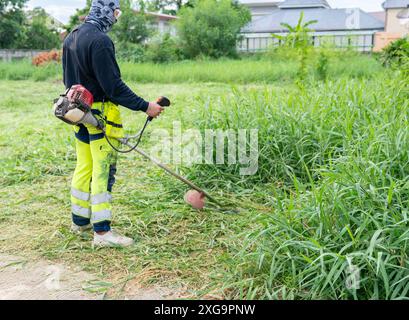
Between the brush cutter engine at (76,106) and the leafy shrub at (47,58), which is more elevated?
the leafy shrub at (47,58)

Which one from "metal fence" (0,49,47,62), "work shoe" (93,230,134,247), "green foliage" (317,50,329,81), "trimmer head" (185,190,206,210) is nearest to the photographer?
"work shoe" (93,230,134,247)

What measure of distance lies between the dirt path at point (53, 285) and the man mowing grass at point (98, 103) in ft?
1.22

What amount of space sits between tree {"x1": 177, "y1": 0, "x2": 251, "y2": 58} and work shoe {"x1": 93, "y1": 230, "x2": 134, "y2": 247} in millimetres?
16357

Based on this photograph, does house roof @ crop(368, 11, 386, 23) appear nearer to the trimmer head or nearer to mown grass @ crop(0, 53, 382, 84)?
mown grass @ crop(0, 53, 382, 84)

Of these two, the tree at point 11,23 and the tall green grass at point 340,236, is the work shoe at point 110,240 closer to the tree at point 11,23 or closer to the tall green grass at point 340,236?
the tall green grass at point 340,236

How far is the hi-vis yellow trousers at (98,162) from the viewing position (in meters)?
3.17

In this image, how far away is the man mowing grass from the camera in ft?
9.78

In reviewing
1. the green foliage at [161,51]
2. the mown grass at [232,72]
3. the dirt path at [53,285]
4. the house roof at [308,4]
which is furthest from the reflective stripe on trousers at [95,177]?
the house roof at [308,4]

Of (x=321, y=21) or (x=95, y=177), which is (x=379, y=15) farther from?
(x=95, y=177)

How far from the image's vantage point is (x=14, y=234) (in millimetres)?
3482

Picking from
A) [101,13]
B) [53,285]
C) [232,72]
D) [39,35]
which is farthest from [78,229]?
[39,35]

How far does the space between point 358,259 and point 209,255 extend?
920mm

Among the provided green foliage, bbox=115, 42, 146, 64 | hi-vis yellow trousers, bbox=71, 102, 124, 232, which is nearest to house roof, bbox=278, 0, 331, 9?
green foliage, bbox=115, 42, 146, 64

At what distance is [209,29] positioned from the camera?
19688mm
